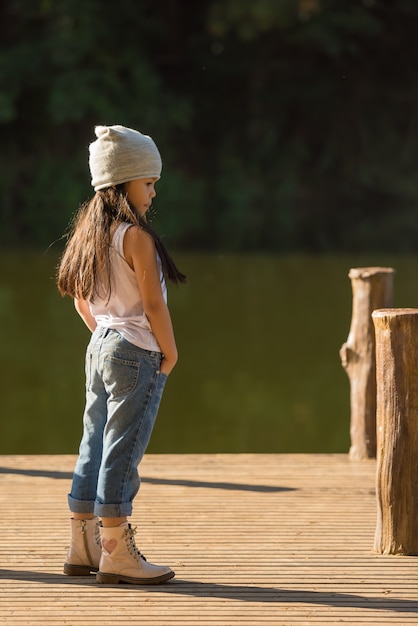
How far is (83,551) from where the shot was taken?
294 centimetres

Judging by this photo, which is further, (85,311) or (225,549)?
(225,549)

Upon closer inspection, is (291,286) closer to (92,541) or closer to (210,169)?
(92,541)

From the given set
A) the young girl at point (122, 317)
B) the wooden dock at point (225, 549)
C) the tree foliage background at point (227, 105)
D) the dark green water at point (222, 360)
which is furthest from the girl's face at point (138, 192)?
the tree foliage background at point (227, 105)

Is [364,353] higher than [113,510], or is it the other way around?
[364,353]

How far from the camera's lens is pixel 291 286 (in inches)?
489

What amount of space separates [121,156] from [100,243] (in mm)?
215

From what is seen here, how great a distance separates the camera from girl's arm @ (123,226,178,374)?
108 inches

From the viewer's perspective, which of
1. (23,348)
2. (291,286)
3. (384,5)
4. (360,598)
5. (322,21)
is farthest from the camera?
(384,5)

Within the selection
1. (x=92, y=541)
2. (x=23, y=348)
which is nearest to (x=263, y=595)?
(x=92, y=541)

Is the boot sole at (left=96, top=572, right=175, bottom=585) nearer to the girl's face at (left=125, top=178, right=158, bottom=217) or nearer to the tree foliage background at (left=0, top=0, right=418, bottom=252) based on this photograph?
the girl's face at (left=125, top=178, right=158, bottom=217)

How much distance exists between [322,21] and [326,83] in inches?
81.3

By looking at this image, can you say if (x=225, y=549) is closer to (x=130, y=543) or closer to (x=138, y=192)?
(x=130, y=543)

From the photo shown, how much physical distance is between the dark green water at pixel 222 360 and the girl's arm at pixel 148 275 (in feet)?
11.6

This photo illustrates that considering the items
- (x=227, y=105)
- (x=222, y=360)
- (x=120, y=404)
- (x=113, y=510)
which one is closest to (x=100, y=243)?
(x=120, y=404)
